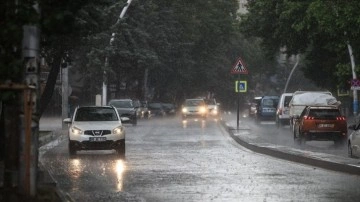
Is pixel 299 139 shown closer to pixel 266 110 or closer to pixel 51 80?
pixel 51 80

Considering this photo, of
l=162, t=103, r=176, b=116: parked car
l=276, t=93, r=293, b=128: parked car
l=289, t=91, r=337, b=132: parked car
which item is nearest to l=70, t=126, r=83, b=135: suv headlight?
l=289, t=91, r=337, b=132: parked car

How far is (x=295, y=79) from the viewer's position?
11212cm

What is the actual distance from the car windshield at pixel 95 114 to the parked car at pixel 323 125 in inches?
294

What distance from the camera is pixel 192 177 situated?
1619 cm

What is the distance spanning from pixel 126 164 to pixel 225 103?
304 ft

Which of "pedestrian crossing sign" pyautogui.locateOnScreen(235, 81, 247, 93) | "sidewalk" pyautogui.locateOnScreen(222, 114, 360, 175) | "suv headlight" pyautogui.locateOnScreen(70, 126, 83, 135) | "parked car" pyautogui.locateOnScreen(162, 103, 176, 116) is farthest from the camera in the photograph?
"parked car" pyautogui.locateOnScreen(162, 103, 176, 116)

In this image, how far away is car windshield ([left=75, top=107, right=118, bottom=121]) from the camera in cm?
2466

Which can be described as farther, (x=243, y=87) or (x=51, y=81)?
(x=243, y=87)

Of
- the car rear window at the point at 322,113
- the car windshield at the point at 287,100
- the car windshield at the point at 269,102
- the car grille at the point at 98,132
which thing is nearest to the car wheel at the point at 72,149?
the car grille at the point at 98,132

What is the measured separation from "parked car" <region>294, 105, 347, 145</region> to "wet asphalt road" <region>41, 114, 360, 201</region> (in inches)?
156

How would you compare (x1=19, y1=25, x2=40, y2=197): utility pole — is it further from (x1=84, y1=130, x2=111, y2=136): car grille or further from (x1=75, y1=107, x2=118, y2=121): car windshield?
(x1=75, y1=107, x2=118, y2=121): car windshield

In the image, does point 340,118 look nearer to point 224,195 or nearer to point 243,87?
point 243,87

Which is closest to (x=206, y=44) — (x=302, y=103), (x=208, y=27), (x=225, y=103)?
(x=208, y=27)

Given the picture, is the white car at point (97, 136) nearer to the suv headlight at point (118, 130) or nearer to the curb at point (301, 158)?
the suv headlight at point (118, 130)
